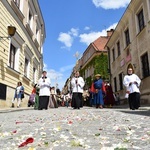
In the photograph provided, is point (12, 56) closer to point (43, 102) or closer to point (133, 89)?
point (43, 102)

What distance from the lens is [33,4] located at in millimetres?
21281

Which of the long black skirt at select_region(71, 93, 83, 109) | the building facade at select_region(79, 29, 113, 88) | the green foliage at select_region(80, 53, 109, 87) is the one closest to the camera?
the long black skirt at select_region(71, 93, 83, 109)

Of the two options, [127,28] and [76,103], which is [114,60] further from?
[76,103]

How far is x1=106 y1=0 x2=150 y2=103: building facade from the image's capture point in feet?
50.4

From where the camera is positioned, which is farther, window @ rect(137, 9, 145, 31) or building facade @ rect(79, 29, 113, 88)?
building facade @ rect(79, 29, 113, 88)

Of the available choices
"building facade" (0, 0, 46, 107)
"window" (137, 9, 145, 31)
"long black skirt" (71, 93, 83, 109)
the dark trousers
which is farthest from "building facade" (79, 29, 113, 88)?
the dark trousers

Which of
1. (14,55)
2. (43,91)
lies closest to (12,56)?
(14,55)

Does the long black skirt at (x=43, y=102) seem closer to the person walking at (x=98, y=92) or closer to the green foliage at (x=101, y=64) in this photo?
the person walking at (x=98, y=92)

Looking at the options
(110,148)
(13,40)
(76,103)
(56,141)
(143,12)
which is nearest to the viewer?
(110,148)

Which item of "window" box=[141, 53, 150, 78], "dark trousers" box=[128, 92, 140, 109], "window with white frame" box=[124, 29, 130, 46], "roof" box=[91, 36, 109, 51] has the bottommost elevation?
"dark trousers" box=[128, 92, 140, 109]

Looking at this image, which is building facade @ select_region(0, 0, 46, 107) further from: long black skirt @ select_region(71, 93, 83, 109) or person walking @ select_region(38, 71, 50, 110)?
long black skirt @ select_region(71, 93, 83, 109)

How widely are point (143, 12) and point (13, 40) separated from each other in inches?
367

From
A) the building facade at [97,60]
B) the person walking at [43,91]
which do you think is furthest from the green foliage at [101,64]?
the person walking at [43,91]

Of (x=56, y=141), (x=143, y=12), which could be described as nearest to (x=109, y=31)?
(x=143, y=12)
